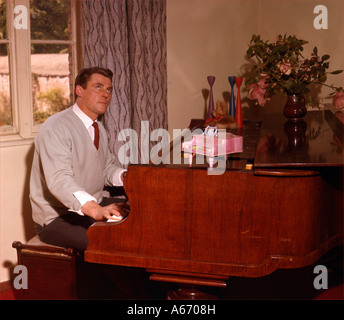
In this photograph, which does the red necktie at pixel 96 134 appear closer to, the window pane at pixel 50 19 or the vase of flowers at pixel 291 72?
the window pane at pixel 50 19

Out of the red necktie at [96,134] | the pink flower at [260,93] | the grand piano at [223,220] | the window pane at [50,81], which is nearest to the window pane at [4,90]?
the window pane at [50,81]

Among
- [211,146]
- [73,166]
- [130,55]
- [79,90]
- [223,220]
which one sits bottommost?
[223,220]

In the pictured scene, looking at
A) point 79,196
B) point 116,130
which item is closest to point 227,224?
point 79,196

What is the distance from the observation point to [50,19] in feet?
9.75

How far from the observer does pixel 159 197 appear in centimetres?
185

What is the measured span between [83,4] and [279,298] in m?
2.04

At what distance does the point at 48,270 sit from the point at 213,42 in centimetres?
231

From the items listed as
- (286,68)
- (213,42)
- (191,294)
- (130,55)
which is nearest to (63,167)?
(191,294)

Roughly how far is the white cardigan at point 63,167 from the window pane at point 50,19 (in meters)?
0.66

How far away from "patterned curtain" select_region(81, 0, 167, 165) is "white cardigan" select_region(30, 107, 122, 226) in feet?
0.70

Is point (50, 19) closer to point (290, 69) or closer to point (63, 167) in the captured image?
point (63, 167)

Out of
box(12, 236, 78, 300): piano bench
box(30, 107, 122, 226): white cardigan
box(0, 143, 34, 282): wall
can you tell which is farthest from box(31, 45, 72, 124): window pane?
box(12, 236, 78, 300): piano bench

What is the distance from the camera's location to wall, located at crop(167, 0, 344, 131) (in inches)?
139

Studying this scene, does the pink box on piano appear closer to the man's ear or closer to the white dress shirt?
the white dress shirt
